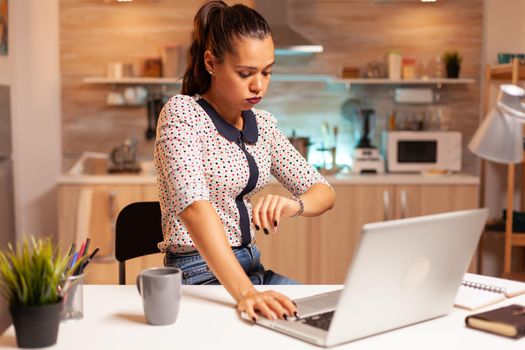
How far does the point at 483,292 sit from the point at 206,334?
693 mm

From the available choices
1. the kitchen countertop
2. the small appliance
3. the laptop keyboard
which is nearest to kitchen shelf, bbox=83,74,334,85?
the small appliance

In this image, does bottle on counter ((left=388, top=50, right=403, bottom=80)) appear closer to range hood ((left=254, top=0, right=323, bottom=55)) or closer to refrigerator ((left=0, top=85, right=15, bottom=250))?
range hood ((left=254, top=0, right=323, bottom=55))

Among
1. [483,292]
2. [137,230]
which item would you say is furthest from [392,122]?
[483,292]

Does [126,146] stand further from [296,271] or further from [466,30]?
[466,30]

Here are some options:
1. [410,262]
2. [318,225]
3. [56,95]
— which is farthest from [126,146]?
[410,262]

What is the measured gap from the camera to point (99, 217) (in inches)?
161

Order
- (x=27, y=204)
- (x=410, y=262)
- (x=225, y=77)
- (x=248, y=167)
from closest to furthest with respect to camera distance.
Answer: (x=410, y=262)
(x=225, y=77)
(x=248, y=167)
(x=27, y=204)

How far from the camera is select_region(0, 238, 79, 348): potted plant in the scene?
4.24 feet

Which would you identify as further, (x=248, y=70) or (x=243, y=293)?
(x=248, y=70)

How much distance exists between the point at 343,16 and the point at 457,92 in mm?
879

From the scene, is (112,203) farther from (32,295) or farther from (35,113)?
(32,295)

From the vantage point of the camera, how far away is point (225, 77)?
1826 mm

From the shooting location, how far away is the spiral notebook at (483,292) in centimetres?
160

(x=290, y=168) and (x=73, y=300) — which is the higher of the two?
(x=290, y=168)
